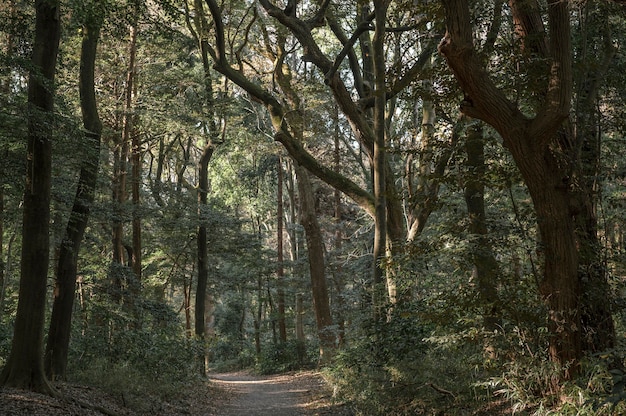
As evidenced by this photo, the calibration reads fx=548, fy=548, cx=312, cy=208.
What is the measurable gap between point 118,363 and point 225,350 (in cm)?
2300

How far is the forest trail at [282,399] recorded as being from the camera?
11.7 m

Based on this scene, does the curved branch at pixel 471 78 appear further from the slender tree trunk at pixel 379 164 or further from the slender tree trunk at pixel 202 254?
the slender tree trunk at pixel 202 254

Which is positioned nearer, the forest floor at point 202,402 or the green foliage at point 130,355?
the forest floor at point 202,402

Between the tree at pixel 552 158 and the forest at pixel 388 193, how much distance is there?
22 mm

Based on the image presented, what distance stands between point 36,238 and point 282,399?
837 centimetres

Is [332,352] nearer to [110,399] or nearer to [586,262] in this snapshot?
[110,399]

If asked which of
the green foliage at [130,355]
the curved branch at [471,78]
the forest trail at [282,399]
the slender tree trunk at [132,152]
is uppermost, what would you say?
the slender tree trunk at [132,152]

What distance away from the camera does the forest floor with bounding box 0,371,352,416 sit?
23.4ft

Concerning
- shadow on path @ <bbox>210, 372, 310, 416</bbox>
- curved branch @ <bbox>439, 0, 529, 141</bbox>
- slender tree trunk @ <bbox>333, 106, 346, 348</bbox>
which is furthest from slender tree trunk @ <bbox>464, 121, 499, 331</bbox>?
slender tree trunk @ <bbox>333, 106, 346, 348</bbox>

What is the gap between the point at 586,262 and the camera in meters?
6.05

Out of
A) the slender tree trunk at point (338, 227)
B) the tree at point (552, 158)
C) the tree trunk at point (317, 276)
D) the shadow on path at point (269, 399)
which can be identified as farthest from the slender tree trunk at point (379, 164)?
the slender tree trunk at point (338, 227)

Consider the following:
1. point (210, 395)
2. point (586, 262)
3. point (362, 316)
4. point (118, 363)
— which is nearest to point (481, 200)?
point (586, 262)

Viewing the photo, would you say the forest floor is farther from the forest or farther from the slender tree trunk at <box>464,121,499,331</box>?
the slender tree trunk at <box>464,121,499,331</box>

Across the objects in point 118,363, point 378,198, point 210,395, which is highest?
point 378,198
